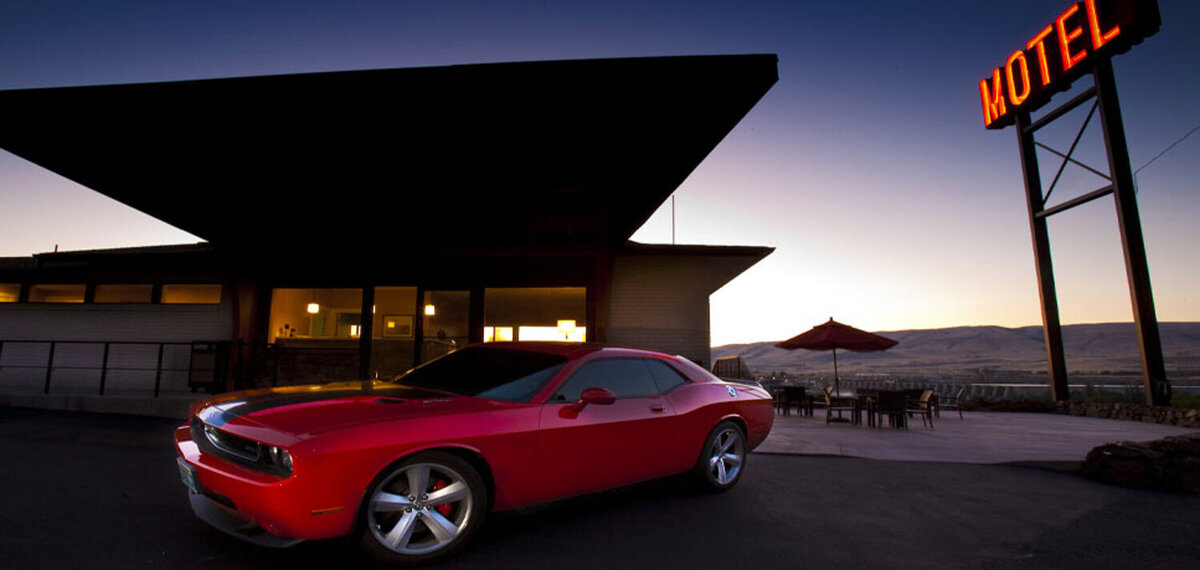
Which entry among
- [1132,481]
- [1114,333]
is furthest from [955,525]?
[1114,333]

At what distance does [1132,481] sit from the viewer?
193 inches

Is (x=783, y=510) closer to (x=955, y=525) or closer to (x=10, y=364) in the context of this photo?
(x=955, y=525)

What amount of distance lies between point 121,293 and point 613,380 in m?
14.8

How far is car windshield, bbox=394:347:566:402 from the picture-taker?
327cm

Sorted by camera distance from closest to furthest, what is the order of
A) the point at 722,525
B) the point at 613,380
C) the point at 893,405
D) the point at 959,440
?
the point at 722,525, the point at 613,380, the point at 959,440, the point at 893,405

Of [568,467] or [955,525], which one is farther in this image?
[955,525]

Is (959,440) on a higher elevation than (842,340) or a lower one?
lower

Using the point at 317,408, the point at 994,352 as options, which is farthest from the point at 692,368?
the point at 994,352

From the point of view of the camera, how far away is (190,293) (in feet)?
40.4

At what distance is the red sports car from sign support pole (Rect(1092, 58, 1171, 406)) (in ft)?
48.4

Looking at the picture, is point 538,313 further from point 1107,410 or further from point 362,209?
point 1107,410

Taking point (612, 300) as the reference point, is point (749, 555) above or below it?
below

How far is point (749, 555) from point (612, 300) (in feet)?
29.8

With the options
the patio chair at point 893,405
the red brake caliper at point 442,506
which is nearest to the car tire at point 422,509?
the red brake caliper at point 442,506
